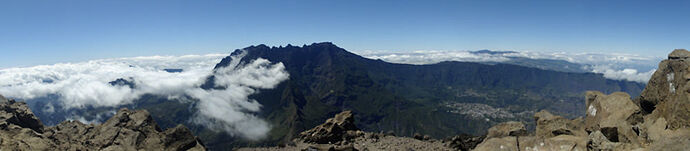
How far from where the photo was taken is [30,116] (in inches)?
1588

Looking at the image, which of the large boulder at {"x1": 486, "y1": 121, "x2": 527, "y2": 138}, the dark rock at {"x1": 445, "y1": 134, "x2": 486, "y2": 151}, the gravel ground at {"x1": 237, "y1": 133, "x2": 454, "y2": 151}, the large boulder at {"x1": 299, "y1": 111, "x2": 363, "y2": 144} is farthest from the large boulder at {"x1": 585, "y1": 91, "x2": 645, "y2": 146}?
the large boulder at {"x1": 299, "y1": 111, "x2": 363, "y2": 144}

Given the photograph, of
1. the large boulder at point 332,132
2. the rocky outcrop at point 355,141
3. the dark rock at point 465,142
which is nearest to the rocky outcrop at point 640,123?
the dark rock at point 465,142

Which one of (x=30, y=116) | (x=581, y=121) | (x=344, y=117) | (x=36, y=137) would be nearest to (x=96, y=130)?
(x=30, y=116)

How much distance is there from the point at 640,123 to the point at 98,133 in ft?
201

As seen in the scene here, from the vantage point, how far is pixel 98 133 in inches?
1713

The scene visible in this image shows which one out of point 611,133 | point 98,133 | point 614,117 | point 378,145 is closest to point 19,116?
point 98,133

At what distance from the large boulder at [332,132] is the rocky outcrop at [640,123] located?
25856 millimetres

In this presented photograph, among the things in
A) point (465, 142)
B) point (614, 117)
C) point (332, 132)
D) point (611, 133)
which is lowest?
point (332, 132)

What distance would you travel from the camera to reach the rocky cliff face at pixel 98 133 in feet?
108

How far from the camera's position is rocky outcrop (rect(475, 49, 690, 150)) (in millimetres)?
19283

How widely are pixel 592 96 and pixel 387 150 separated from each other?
25.0 metres

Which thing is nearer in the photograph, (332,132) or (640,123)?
(640,123)

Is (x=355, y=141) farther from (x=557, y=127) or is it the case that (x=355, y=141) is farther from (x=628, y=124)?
(x=628, y=124)

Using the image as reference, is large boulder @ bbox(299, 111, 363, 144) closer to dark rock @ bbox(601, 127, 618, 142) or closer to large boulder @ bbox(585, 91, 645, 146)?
large boulder @ bbox(585, 91, 645, 146)
